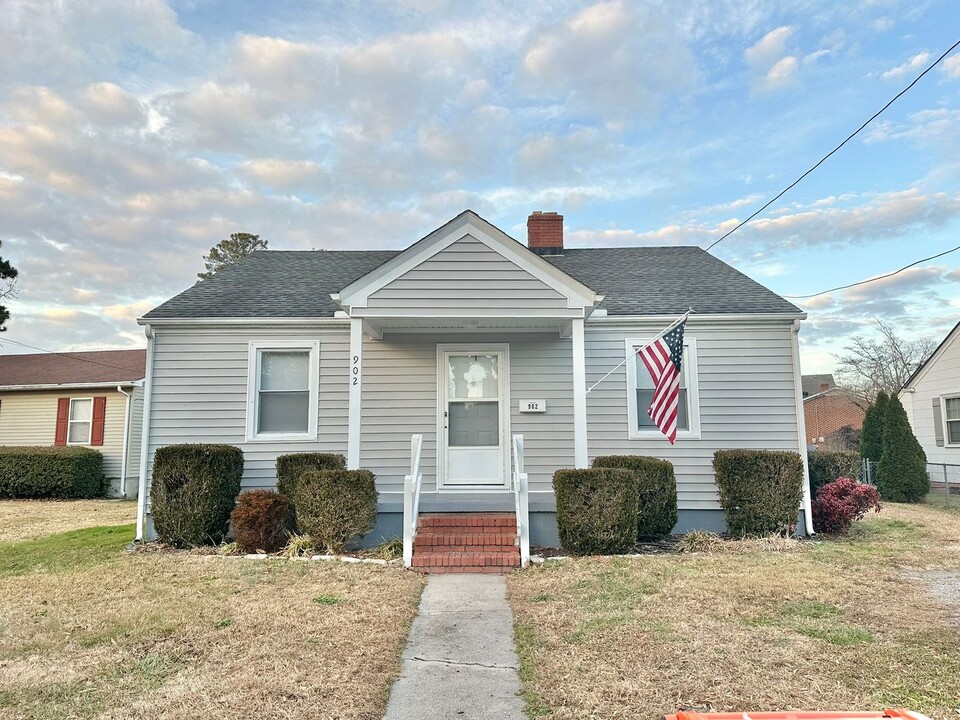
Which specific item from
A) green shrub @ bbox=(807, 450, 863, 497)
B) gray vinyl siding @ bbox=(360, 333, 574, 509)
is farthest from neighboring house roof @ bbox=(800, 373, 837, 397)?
gray vinyl siding @ bbox=(360, 333, 574, 509)

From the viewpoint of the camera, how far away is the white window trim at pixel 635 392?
9219mm

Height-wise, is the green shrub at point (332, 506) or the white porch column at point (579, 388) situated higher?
the white porch column at point (579, 388)

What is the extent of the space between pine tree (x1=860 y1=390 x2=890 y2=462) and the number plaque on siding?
1217 cm

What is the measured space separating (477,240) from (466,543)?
391cm

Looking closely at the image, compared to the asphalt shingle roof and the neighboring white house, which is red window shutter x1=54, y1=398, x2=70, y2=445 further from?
the neighboring white house

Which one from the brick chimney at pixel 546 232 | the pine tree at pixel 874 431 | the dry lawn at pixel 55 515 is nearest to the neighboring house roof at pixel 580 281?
the brick chimney at pixel 546 232

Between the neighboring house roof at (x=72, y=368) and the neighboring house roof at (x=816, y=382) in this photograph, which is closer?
the neighboring house roof at (x=72, y=368)

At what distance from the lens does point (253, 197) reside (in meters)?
15.1

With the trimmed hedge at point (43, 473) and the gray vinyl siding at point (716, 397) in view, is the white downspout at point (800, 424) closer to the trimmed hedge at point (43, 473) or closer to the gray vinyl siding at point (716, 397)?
the gray vinyl siding at point (716, 397)

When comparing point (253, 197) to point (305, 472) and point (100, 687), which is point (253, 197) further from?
point (100, 687)

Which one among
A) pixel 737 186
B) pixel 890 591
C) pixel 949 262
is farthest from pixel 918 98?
pixel 890 591

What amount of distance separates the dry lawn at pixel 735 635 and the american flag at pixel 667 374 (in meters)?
1.77

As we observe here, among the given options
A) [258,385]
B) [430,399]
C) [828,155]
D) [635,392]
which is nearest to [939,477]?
[828,155]

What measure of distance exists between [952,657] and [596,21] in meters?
8.80
